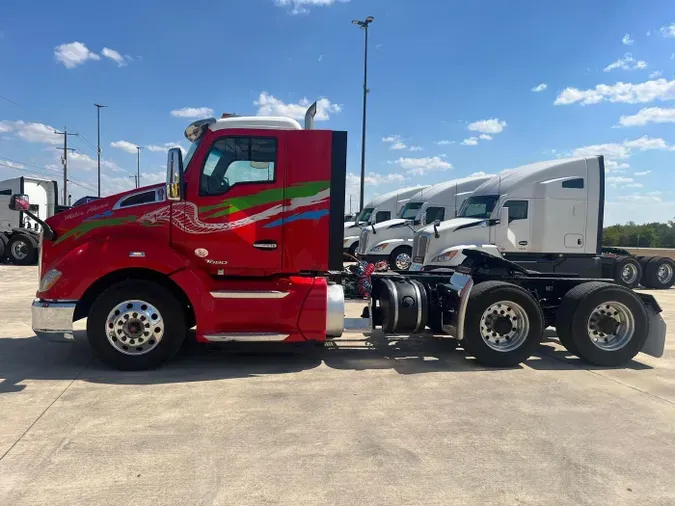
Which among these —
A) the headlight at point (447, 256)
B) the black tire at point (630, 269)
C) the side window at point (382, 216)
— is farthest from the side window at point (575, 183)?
the side window at point (382, 216)

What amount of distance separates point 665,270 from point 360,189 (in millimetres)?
13346

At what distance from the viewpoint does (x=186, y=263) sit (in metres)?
5.39

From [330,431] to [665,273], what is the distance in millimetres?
16017

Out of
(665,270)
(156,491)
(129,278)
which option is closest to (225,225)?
(129,278)

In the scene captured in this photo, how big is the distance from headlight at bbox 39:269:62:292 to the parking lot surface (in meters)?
0.95

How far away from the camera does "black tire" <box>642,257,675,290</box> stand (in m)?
15.6

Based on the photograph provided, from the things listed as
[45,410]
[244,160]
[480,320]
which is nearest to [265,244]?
[244,160]

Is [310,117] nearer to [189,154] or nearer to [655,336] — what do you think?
[189,154]

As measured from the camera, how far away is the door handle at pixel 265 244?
5590mm

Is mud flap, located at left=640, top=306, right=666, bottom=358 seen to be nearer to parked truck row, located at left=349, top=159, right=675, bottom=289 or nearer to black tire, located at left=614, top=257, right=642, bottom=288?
parked truck row, located at left=349, top=159, right=675, bottom=289

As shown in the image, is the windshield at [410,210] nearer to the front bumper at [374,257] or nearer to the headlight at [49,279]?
the front bumper at [374,257]

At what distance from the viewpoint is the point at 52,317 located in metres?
5.24

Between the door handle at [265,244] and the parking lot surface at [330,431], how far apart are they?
1420 mm

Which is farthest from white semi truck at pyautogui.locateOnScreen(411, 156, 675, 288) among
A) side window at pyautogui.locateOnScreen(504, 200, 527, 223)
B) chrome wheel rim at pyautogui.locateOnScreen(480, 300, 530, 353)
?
chrome wheel rim at pyautogui.locateOnScreen(480, 300, 530, 353)
